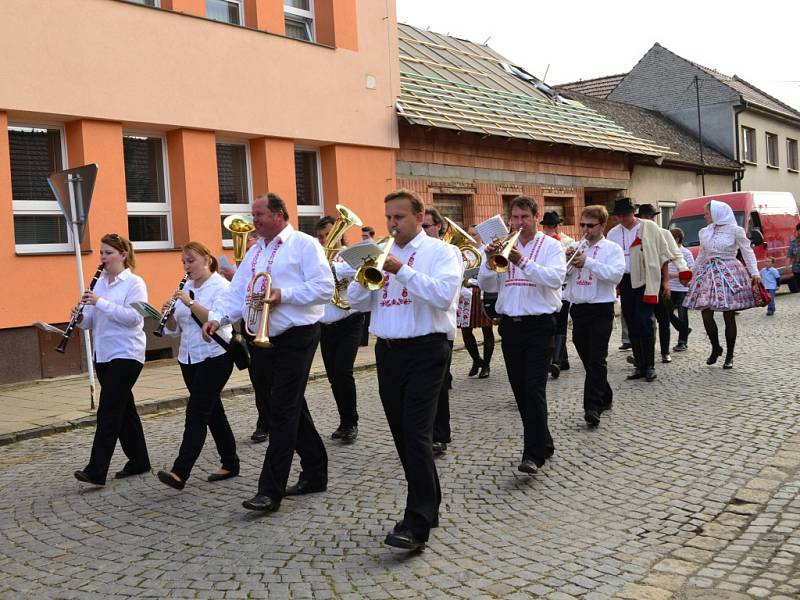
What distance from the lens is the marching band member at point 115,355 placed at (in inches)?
247

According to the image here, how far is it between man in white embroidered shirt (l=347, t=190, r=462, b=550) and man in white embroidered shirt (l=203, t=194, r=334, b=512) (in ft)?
2.09

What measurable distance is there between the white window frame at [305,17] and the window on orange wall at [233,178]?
9.39 ft

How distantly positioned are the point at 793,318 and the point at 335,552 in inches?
555

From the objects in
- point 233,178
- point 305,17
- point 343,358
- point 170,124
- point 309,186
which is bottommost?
point 343,358

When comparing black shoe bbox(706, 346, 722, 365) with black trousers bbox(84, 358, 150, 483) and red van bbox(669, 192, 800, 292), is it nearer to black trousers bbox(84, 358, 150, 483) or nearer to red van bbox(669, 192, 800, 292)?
black trousers bbox(84, 358, 150, 483)

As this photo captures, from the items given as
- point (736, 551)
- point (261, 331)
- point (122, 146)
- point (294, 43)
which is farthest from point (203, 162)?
point (736, 551)

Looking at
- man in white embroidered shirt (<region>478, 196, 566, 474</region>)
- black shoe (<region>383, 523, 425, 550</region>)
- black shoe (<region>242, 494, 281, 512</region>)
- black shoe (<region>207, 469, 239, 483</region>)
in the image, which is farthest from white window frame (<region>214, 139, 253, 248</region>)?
black shoe (<region>383, 523, 425, 550</region>)

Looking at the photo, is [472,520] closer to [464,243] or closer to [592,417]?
[592,417]

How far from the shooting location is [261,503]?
5.30 meters

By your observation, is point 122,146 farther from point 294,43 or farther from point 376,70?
point 376,70

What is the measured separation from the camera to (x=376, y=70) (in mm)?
17047

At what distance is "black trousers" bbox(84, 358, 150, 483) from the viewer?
20.5ft

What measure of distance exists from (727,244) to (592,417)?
4388mm

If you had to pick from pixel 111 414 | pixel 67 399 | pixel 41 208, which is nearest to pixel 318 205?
pixel 41 208
